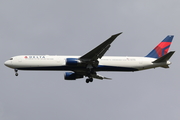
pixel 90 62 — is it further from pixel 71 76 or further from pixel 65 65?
pixel 71 76

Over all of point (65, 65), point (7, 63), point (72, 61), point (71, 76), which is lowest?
point (71, 76)

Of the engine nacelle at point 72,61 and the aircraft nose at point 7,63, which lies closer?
the engine nacelle at point 72,61

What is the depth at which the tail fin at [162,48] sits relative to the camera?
5931cm

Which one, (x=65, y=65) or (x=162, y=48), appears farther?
(x=162, y=48)

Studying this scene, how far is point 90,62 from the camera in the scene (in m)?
54.8

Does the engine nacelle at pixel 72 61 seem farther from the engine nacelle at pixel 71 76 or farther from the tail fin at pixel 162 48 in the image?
the tail fin at pixel 162 48

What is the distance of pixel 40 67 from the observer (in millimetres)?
54656

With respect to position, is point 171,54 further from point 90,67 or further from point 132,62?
point 90,67

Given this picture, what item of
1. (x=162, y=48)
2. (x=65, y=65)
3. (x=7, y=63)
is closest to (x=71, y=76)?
(x=65, y=65)

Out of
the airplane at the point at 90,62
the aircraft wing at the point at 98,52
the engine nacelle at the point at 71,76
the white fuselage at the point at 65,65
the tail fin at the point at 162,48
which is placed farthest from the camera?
the engine nacelle at the point at 71,76

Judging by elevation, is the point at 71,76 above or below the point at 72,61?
below

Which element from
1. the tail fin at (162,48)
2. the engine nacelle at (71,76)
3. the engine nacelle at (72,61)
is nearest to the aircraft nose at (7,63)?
the engine nacelle at (72,61)

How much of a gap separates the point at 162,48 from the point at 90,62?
39.5ft

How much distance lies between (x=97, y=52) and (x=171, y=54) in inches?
382
